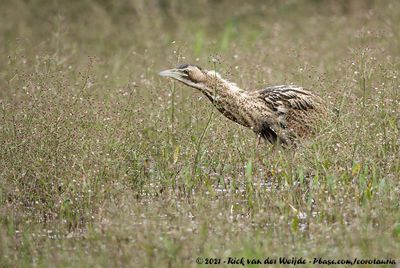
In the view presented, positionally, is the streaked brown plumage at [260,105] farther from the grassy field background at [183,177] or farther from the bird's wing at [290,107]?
the grassy field background at [183,177]

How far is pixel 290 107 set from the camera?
7.41 meters

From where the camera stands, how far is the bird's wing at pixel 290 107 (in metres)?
7.38

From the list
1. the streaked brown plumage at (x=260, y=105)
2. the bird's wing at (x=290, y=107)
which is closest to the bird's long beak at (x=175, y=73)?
the streaked brown plumage at (x=260, y=105)

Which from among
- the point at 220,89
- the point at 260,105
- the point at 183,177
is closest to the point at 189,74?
the point at 220,89

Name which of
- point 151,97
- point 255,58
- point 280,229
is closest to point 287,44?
point 255,58

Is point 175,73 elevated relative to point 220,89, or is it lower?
elevated

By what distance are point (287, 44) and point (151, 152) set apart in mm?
3914

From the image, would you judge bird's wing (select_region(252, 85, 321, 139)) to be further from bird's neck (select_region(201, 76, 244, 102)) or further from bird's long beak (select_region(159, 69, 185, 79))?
bird's long beak (select_region(159, 69, 185, 79))

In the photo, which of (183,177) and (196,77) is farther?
(196,77)

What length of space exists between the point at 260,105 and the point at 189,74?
0.61 metres

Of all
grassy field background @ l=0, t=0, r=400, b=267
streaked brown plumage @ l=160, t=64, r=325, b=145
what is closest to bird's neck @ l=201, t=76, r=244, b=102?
streaked brown plumage @ l=160, t=64, r=325, b=145

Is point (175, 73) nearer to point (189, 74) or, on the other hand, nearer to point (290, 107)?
point (189, 74)

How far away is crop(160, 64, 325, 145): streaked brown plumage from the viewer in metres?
7.38

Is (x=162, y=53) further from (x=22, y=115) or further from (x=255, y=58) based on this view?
(x=22, y=115)
